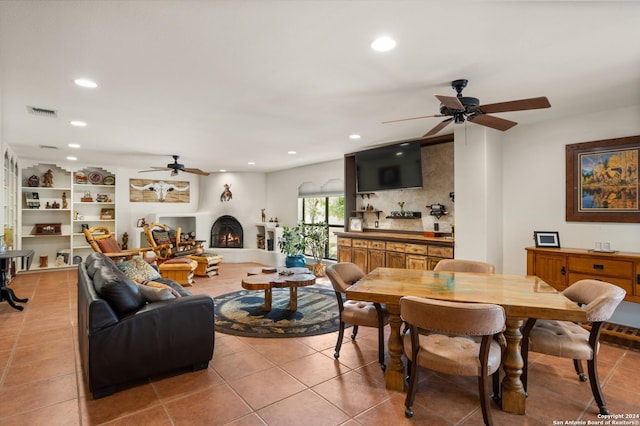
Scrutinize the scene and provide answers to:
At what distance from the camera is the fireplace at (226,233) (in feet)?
29.8

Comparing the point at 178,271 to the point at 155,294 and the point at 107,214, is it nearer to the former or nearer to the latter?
the point at 155,294

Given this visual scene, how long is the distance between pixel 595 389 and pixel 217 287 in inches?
204

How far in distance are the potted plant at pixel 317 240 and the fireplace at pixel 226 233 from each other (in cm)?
264

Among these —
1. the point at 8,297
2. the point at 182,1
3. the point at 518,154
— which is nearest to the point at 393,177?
the point at 518,154

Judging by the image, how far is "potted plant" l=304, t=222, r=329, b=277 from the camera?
22.8 feet

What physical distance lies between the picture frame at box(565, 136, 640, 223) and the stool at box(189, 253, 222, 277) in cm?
608

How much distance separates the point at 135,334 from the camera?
97.5 inches

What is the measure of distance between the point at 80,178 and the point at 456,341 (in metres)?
8.82

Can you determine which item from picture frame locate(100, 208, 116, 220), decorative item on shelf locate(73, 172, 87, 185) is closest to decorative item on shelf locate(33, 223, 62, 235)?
picture frame locate(100, 208, 116, 220)

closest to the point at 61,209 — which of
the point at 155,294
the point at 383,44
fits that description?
the point at 155,294

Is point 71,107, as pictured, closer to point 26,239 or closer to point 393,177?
point 393,177

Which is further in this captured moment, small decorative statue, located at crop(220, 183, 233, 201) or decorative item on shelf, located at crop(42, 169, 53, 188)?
small decorative statue, located at crop(220, 183, 233, 201)

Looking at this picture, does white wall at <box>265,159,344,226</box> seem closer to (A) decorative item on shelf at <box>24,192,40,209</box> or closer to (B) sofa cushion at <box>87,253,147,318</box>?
(B) sofa cushion at <box>87,253,147,318</box>

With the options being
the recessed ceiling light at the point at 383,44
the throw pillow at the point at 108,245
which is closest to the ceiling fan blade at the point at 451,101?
the recessed ceiling light at the point at 383,44
